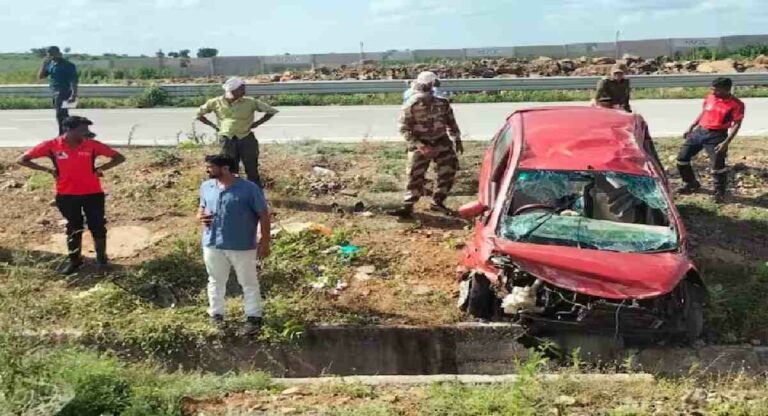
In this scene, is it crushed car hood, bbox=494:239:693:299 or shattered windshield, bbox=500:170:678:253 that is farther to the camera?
shattered windshield, bbox=500:170:678:253

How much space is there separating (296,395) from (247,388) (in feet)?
1.20

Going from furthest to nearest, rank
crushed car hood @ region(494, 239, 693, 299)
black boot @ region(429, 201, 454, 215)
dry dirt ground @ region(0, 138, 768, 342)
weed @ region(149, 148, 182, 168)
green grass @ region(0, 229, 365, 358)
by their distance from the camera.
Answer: weed @ region(149, 148, 182, 168)
black boot @ region(429, 201, 454, 215)
dry dirt ground @ region(0, 138, 768, 342)
green grass @ region(0, 229, 365, 358)
crushed car hood @ region(494, 239, 693, 299)

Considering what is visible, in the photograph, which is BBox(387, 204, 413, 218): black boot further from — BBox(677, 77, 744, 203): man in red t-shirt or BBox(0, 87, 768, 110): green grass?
BBox(0, 87, 768, 110): green grass

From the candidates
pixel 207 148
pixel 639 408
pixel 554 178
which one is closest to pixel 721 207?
pixel 554 178

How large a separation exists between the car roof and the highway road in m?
6.00

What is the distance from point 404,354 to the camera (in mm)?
6711

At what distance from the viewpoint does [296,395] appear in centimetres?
527

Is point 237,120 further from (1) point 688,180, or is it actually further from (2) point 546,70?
(2) point 546,70

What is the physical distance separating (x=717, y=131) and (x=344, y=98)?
1247 cm

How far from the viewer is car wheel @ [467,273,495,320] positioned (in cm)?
642

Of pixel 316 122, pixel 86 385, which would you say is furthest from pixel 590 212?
pixel 316 122

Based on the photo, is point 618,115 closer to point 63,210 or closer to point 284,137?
point 63,210

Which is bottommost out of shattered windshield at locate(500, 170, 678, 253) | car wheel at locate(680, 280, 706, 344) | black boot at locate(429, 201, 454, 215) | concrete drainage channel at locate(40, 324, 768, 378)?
concrete drainage channel at locate(40, 324, 768, 378)

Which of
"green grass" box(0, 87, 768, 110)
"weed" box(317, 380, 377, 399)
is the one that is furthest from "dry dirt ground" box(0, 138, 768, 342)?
Result: "green grass" box(0, 87, 768, 110)
